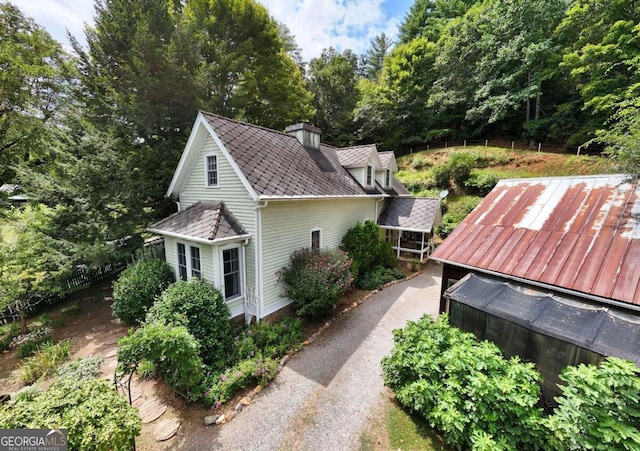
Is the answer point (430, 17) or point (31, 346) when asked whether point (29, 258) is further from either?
point (430, 17)

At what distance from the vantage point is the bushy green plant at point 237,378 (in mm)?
5574

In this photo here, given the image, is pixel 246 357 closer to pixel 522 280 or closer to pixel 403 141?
pixel 522 280

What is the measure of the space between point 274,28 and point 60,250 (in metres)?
20.7

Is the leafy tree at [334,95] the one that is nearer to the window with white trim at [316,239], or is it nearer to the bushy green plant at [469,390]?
the window with white trim at [316,239]

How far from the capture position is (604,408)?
10.5 ft

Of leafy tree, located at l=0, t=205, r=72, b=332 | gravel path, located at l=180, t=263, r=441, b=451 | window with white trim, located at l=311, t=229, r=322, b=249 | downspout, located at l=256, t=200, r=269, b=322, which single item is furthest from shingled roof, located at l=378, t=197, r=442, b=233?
leafy tree, located at l=0, t=205, r=72, b=332

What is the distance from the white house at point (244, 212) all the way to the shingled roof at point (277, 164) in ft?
0.16

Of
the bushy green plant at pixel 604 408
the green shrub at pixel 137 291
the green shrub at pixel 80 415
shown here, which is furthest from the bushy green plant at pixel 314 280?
the bushy green plant at pixel 604 408

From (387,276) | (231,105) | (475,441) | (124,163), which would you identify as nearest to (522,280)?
(475,441)

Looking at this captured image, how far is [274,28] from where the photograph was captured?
19.2m

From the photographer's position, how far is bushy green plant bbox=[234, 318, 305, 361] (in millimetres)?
6879

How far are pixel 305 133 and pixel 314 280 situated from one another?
8.52m

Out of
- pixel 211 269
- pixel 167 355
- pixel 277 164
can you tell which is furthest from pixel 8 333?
pixel 277 164

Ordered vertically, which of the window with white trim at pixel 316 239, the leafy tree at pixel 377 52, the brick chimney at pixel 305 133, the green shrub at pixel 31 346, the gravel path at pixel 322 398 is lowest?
the green shrub at pixel 31 346
